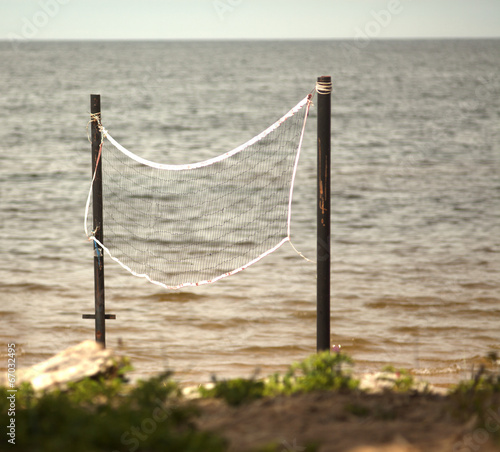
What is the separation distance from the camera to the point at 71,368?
5.61 meters

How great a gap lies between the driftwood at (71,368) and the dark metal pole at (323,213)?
1.96 m

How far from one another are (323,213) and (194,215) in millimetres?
9654

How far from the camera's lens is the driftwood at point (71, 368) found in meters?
5.44

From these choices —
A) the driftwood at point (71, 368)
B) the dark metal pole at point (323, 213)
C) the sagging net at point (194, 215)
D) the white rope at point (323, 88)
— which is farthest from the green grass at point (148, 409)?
the sagging net at point (194, 215)

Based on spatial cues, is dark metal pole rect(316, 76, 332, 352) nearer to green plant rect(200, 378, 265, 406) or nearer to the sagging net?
the sagging net

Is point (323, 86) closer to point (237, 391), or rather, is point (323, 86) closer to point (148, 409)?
point (237, 391)

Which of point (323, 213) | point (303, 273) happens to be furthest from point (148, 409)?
point (303, 273)

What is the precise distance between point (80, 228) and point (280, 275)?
18.5 feet

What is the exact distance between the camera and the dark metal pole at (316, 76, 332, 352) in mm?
6297

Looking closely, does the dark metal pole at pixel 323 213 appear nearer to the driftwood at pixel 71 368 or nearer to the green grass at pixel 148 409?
the green grass at pixel 148 409

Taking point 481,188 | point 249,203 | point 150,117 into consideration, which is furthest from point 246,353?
point 150,117

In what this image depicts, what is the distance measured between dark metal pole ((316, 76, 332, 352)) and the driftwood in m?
1.96

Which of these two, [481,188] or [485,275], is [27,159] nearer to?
[481,188]

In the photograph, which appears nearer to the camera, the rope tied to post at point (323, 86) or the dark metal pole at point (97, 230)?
the rope tied to post at point (323, 86)
